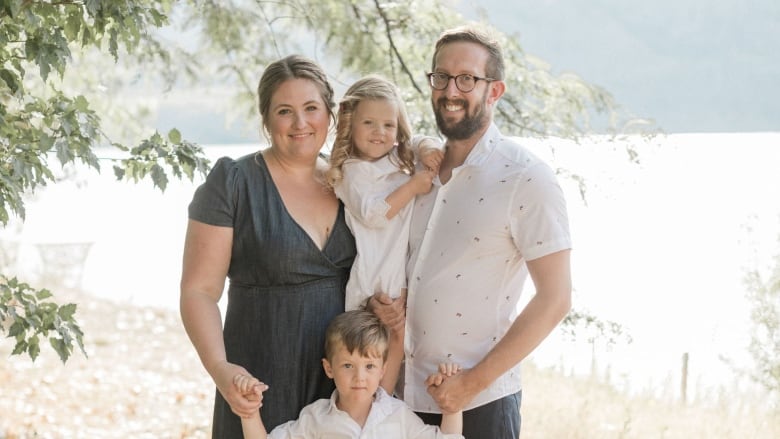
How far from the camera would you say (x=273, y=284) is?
2.54 meters

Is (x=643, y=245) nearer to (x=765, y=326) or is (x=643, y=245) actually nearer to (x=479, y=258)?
(x=765, y=326)

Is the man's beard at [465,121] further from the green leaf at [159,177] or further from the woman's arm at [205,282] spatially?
the green leaf at [159,177]

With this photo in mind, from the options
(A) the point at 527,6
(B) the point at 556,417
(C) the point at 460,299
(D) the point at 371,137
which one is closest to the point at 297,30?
(B) the point at 556,417

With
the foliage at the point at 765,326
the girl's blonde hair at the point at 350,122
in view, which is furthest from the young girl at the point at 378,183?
the foliage at the point at 765,326

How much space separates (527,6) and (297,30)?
13424mm

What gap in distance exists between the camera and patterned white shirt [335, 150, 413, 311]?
2539 mm

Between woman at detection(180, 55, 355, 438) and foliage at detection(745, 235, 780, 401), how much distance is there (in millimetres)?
5736

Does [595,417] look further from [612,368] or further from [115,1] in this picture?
[115,1]

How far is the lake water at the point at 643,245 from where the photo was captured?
6285 millimetres

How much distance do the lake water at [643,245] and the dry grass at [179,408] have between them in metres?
0.36

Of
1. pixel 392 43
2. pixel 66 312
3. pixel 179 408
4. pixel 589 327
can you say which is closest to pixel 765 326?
pixel 589 327

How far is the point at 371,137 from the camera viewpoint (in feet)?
8.88

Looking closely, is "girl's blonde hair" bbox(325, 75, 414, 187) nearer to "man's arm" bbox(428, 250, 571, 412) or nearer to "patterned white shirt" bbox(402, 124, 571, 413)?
"patterned white shirt" bbox(402, 124, 571, 413)

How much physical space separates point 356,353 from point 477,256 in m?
0.39
